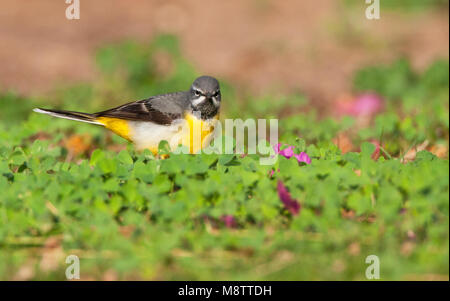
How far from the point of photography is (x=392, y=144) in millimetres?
7109

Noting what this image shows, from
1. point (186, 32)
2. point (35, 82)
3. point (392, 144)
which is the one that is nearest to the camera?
point (392, 144)

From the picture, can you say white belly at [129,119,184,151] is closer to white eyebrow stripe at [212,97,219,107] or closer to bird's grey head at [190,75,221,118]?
bird's grey head at [190,75,221,118]

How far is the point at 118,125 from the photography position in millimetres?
6918

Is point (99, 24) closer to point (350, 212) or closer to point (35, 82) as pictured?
point (35, 82)

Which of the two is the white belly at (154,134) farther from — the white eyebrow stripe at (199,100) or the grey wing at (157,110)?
the white eyebrow stripe at (199,100)

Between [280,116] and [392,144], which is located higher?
[280,116]

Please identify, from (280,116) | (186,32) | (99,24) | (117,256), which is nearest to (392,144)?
(280,116)

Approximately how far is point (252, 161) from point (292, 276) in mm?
1368

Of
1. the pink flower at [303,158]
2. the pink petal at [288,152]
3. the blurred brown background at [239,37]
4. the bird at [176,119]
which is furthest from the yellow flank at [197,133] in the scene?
the blurred brown background at [239,37]

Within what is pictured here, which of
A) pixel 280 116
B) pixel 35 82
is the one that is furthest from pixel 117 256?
pixel 35 82

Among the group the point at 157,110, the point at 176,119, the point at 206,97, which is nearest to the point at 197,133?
the point at 176,119
